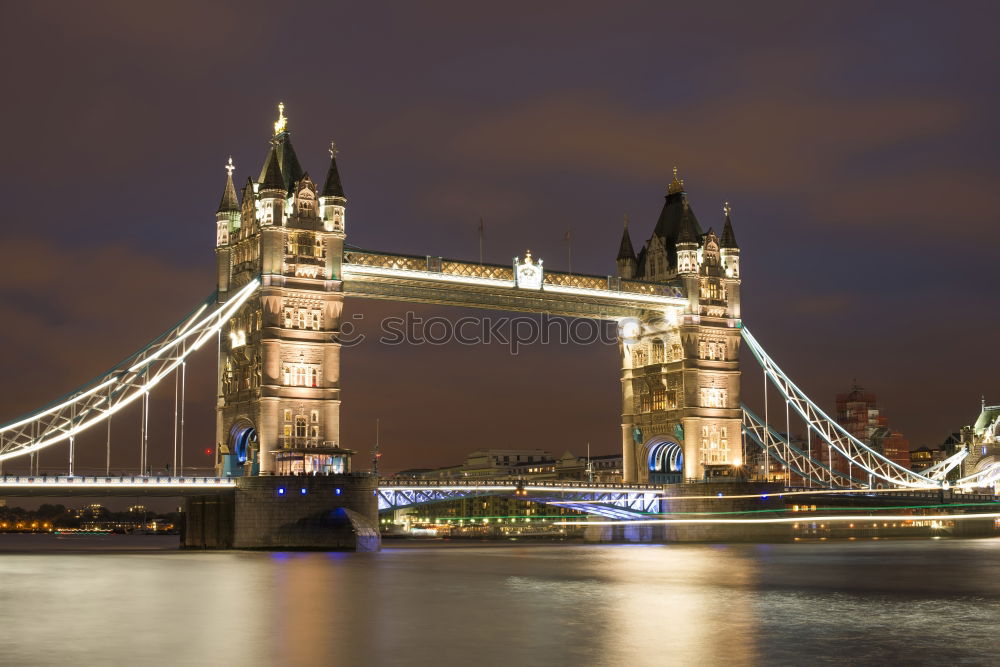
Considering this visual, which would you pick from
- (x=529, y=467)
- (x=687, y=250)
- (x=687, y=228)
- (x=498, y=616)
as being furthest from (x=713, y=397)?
(x=529, y=467)

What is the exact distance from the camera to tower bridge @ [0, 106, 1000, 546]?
61.1 m

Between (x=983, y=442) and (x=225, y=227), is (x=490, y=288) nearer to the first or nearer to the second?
(x=225, y=227)

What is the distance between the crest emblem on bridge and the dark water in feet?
99.3

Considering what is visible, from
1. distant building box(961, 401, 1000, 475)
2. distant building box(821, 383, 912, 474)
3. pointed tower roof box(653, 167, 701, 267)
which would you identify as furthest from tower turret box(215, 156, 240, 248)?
distant building box(821, 383, 912, 474)

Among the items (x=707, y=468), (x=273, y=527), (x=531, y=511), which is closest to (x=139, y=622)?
(x=273, y=527)

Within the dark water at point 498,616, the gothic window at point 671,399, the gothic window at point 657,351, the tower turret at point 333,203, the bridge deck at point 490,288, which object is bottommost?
the dark water at point 498,616

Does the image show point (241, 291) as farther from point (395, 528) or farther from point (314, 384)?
point (395, 528)

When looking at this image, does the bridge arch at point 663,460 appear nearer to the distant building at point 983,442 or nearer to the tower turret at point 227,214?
the tower turret at point 227,214

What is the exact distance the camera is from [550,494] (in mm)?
77312

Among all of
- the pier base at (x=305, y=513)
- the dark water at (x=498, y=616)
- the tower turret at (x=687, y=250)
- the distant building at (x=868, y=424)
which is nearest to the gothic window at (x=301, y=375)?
the pier base at (x=305, y=513)

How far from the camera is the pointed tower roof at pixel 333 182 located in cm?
6656

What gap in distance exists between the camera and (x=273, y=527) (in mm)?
59750

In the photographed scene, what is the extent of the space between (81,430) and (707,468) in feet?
131

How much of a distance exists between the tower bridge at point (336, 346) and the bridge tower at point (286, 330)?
0.08 m
